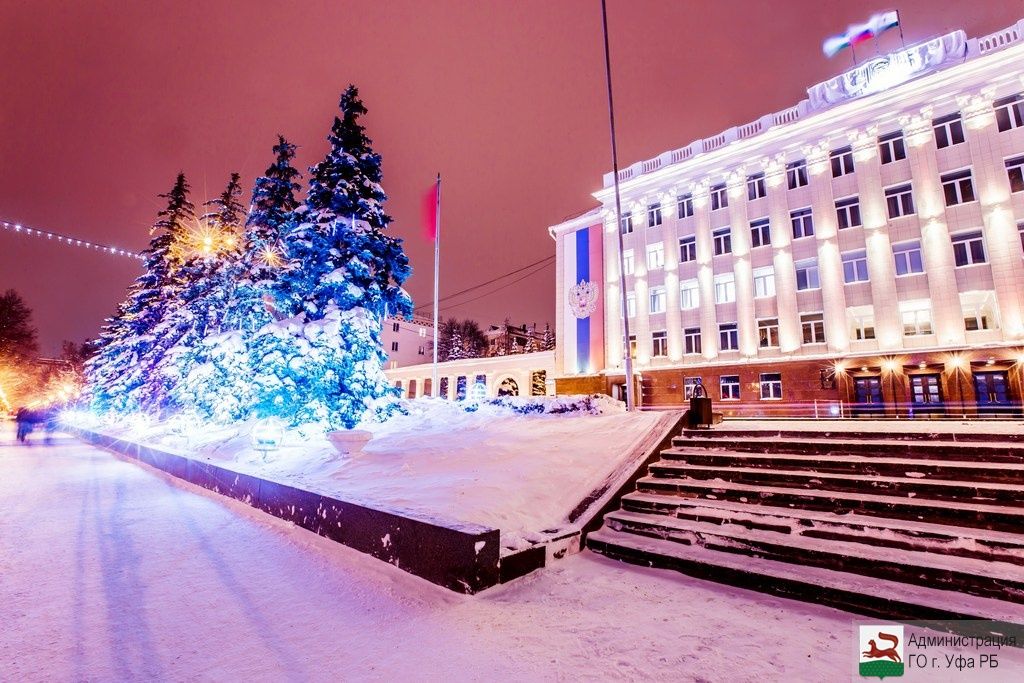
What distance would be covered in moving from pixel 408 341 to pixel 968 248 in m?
50.9

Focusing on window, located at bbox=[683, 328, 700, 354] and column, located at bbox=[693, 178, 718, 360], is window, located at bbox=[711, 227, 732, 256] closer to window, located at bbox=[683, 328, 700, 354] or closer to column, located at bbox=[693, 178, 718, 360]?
column, located at bbox=[693, 178, 718, 360]

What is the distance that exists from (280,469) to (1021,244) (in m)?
30.4

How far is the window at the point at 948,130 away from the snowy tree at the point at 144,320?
40371 mm

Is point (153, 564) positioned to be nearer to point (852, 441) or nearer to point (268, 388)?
point (268, 388)

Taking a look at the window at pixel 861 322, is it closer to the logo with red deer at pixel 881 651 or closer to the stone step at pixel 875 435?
the stone step at pixel 875 435

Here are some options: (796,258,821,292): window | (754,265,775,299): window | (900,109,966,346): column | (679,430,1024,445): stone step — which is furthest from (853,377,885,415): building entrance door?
(679,430,1024,445): stone step

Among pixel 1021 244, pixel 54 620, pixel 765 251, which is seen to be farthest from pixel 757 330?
pixel 54 620

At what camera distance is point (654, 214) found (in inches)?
1241

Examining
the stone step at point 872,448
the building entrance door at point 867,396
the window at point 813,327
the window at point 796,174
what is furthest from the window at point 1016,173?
the stone step at point 872,448

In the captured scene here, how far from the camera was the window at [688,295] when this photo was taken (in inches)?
1137

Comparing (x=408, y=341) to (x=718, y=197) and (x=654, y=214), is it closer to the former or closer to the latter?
(x=654, y=214)

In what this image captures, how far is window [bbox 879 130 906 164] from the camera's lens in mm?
23031

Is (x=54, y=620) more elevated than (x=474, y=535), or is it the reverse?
(x=474, y=535)

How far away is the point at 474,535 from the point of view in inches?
163
